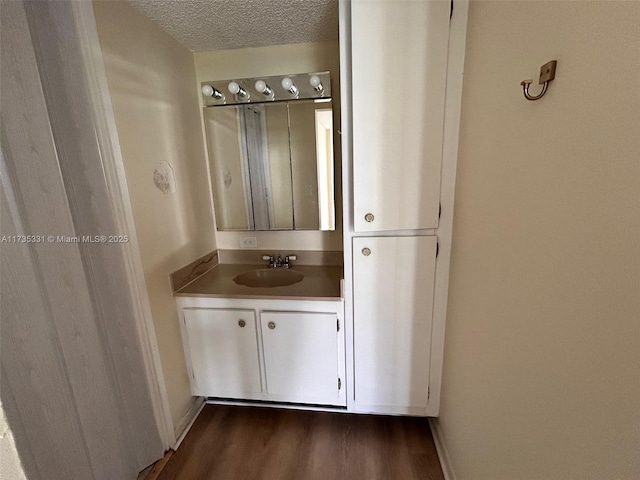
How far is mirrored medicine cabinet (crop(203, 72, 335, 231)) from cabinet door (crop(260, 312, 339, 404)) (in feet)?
2.18

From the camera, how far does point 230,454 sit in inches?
55.7

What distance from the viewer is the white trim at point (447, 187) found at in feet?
3.48

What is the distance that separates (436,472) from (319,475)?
564 mm

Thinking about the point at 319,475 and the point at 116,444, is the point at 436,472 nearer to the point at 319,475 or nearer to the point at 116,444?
the point at 319,475

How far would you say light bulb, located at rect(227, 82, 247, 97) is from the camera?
1.60 meters

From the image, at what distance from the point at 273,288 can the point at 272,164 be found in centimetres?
84

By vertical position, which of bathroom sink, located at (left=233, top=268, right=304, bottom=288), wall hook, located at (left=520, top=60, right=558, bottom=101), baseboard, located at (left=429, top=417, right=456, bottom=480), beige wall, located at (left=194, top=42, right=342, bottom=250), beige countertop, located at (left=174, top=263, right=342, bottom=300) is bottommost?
baseboard, located at (left=429, top=417, right=456, bottom=480)

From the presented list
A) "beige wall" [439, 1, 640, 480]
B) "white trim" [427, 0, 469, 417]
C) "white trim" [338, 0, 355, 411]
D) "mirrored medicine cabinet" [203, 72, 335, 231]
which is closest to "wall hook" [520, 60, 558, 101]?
"beige wall" [439, 1, 640, 480]

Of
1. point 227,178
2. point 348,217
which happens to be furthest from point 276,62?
point 348,217

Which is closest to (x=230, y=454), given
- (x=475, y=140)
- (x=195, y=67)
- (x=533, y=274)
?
(x=533, y=274)

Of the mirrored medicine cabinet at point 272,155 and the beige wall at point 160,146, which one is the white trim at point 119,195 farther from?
the mirrored medicine cabinet at point 272,155

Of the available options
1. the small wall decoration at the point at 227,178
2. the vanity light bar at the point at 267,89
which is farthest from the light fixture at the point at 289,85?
the small wall decoration at the point at 227,178

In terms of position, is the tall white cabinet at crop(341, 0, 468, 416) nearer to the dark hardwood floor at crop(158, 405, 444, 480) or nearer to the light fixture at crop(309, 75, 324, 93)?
the dark hardwood floor at crop(158, 405, 444, 480)

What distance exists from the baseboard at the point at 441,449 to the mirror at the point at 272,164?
1.30 meters
